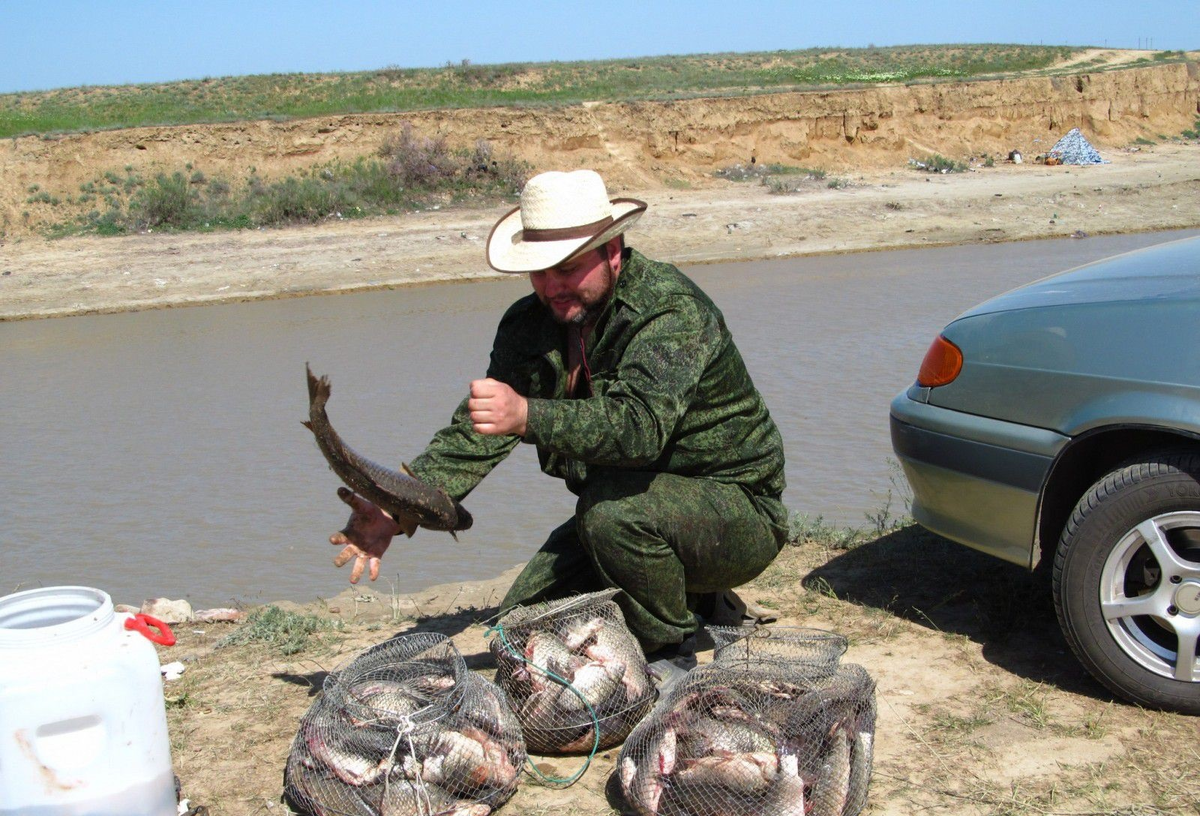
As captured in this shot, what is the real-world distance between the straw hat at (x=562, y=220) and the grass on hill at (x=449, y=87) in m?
25.5

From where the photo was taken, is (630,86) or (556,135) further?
(630,86)

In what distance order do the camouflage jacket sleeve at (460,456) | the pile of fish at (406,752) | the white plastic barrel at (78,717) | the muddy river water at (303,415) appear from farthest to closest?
1. the muddy river water at (303,415)
2. the camouflage jacket sleeve at (460,456)
3. the pile of fish at (406,752)
4. the white plastic barrel at (78,717)

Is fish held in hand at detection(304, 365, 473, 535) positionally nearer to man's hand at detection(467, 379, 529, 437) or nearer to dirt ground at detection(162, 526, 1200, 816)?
man's hand at detection(467, 379, 529, 437)

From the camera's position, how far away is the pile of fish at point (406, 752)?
3.03m

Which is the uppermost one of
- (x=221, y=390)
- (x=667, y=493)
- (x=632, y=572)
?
(x=667, y=493)

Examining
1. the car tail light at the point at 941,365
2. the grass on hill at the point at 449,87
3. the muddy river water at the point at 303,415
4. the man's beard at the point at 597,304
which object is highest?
the grass on hill at the point at 449,87

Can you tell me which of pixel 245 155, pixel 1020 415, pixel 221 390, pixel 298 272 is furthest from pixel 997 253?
A: pixel 245 155

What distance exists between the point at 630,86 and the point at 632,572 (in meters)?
38.5

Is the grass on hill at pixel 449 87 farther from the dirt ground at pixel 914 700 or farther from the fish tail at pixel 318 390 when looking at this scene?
the fish tail at pixel 318 390

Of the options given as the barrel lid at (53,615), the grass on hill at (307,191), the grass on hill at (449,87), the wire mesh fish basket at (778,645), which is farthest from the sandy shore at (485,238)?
the barrel lid at (53,615)

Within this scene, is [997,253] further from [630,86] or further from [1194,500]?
[630,86]

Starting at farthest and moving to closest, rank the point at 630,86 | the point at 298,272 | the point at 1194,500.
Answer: the point at 630,86, the point at 298,272, the point at 1194,500

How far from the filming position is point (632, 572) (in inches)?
141

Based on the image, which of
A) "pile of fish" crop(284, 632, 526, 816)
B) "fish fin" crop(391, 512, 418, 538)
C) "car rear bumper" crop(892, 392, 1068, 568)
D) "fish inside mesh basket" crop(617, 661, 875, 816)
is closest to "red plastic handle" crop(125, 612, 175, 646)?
"pile of fish" crop(284, 632, 526, 816)
